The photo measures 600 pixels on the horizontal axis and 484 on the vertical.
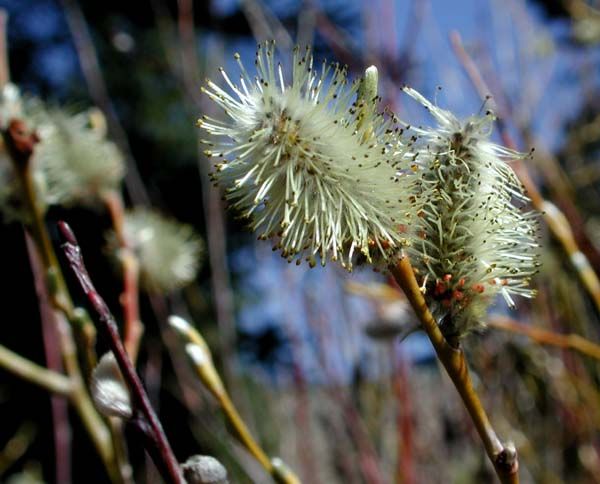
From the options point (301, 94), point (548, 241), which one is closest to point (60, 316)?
point (301, 94)

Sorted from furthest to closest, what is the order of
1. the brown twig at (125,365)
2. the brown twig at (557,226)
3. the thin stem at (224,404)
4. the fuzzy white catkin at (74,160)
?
the fuzzy white catkin at (74,160), the brown twig at (557,226), the thin stem at (224,404), the brown twig at (125,365)

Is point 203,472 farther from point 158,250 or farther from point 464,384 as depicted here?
point 158,250

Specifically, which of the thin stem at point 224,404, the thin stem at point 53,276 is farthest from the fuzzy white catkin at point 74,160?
the thin stem at point 224,404

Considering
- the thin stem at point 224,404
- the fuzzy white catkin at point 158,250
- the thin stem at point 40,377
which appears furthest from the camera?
the fuzzy white catkin at point 158,250

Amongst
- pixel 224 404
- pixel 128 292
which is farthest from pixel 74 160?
pixel 224 404

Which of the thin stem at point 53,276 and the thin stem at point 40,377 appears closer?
the thin stem at point 53,276

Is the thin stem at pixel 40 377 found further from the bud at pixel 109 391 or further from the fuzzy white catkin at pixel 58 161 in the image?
the bud at pixel 109 391

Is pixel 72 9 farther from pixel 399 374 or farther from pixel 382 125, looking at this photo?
pixel 382 125
